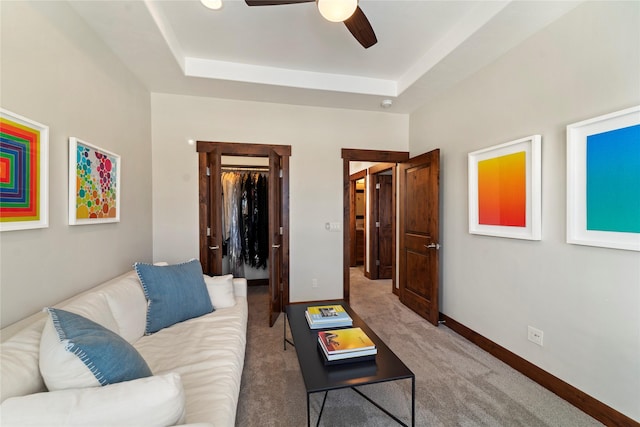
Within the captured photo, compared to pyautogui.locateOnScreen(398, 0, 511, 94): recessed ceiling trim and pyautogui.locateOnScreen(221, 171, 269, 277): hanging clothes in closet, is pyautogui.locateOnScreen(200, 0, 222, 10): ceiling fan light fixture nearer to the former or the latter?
pyautogui.locateOnScreen(398, 0, 511, 94): recessed ceiling trim

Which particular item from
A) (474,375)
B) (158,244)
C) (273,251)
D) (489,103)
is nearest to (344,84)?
(489,103)

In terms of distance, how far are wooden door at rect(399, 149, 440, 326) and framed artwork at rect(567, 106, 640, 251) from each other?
1263mm

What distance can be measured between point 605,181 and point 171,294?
9.54 feet

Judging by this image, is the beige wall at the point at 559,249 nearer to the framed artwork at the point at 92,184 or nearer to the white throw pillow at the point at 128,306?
the white throw pillow at the point at 128,306

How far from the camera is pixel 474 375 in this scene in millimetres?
2160

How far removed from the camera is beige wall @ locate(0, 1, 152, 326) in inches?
54.1

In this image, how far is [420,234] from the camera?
3336mm

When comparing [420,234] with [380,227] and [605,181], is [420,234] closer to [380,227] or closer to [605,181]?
[605,181]

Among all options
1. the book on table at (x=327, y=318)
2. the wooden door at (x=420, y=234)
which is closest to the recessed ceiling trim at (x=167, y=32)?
the book on table at (x=327, y=318)

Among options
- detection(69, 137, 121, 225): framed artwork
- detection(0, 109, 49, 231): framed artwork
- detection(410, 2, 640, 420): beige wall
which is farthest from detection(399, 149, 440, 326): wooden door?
detection(0, 109, 49, 231): framed artwork

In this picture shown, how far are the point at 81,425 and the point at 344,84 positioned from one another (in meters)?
3.23

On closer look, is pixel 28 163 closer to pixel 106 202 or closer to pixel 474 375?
pixel 106 202

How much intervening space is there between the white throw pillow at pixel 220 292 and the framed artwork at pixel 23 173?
3.83 ft

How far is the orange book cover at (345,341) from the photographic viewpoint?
1571mm
